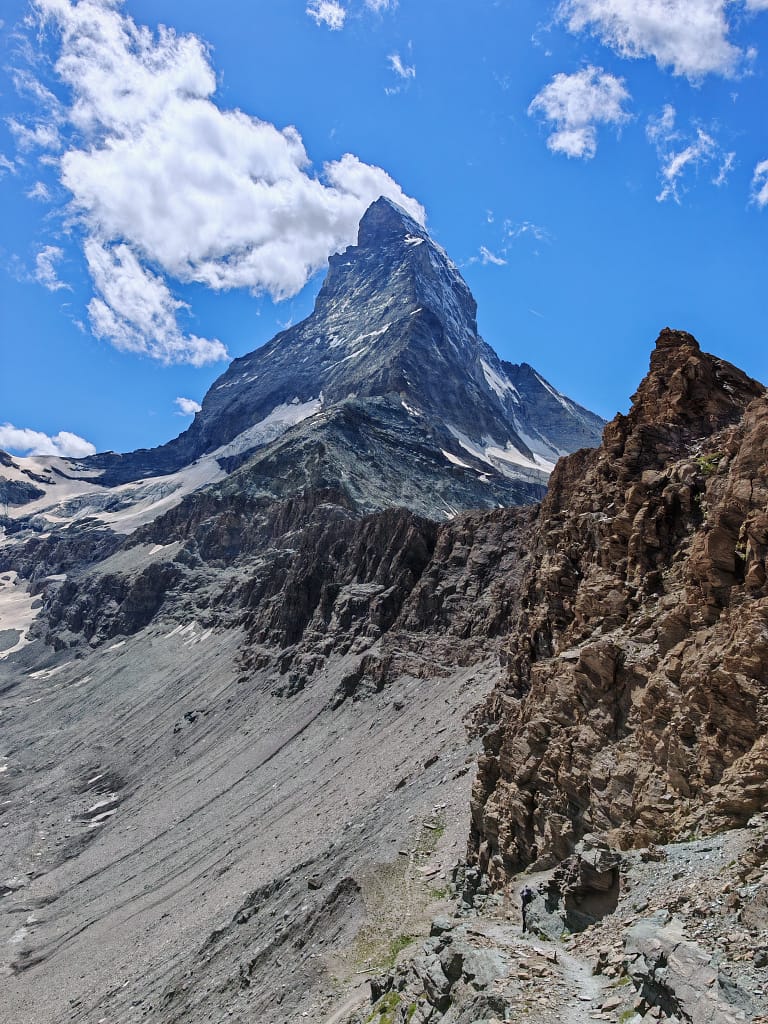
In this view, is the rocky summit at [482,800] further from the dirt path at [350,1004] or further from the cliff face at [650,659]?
the dirt path at [350,1004]

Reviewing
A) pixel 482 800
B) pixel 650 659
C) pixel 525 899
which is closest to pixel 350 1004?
pixel 525 899

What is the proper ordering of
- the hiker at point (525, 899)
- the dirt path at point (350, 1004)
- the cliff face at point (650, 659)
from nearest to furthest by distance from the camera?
the cliff face at point (650, 659), the hiker at point (525, 899), the dirt path at point (350, 1004)

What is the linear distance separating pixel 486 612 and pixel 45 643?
137 metres

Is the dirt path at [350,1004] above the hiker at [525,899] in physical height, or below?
below

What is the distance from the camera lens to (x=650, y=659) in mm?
24750

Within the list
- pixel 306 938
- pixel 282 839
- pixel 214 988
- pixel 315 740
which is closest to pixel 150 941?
pixel 282 839

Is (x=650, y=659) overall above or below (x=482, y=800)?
above

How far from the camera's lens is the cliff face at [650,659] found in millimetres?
20531

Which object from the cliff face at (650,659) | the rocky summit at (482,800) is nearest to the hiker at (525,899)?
the rocky summit at (482,800)

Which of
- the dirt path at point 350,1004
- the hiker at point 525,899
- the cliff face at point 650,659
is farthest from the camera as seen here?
the dirt path at point 350,1004

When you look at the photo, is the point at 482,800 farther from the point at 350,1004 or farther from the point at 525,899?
the point at 350,1004

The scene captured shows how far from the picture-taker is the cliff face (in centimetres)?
2053

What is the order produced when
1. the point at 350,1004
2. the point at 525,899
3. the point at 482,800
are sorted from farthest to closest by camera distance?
the point at 482,800 < the point at 350,1004 < the point at 525,899

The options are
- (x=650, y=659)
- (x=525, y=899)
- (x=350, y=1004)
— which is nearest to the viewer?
(x=525, y=899)
